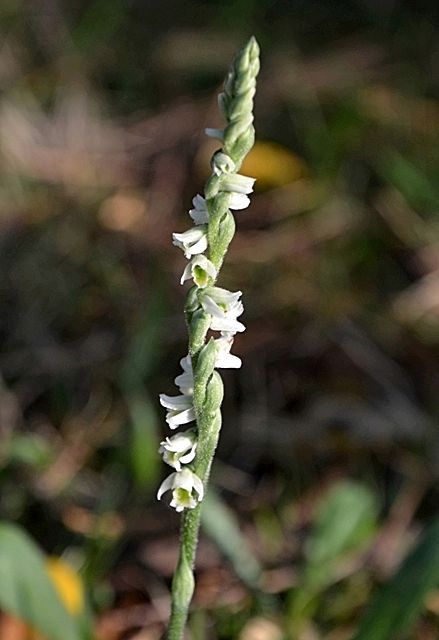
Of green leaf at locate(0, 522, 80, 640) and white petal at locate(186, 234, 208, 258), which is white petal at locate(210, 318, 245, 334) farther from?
green leaf at locate(0, 522, 80, 640)

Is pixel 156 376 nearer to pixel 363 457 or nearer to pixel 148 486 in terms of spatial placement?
pixel 148 486

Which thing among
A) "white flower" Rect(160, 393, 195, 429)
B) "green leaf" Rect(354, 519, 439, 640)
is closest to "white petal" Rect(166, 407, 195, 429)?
"white flower" Rect(160, 393, 195, 429)

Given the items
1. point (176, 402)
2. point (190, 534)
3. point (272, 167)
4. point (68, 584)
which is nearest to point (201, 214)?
point (176, 402)

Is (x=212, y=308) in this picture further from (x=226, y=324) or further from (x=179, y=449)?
(x=179, y=449)

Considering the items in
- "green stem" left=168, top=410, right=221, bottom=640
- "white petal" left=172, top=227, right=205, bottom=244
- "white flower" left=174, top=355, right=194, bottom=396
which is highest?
"white petal" left=172, top=227, right=205, bottom=244

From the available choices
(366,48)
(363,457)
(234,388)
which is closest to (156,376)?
(234,388)
